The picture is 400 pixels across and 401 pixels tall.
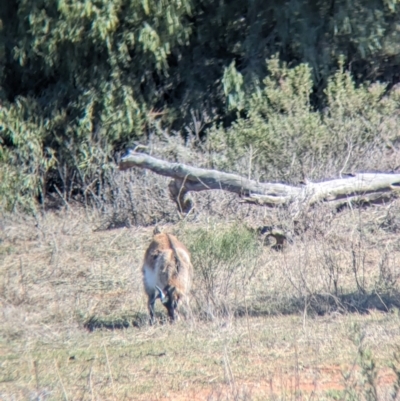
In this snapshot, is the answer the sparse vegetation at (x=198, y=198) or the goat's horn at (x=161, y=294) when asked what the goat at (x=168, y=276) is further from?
the sparse vegetation at (x=198, y=198)

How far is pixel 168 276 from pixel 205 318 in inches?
22.8

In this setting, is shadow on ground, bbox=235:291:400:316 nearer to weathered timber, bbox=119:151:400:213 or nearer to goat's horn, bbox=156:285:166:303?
goat's horn, bbox=156:285:166:303

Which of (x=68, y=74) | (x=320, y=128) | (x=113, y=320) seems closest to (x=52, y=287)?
(x=113, y=320)

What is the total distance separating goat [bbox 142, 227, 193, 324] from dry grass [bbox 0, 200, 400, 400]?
9.7 inches

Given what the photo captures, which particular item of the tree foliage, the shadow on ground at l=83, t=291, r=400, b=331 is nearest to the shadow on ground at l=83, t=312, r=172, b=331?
the shadow on ground at l=83, t=291, r=400, b=331

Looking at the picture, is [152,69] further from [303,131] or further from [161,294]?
[161,294]

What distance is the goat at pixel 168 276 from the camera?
861cm

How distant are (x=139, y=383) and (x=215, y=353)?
37.1 inches

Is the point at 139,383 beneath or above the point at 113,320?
above

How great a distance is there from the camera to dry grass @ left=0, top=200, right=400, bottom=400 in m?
6.53

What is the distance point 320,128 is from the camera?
14.6 metres

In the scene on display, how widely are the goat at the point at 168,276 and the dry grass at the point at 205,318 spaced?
246mm

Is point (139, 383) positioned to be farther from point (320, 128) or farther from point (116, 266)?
point (320, 128)

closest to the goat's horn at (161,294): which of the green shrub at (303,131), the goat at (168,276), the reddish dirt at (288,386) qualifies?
the goat at (168,276)
